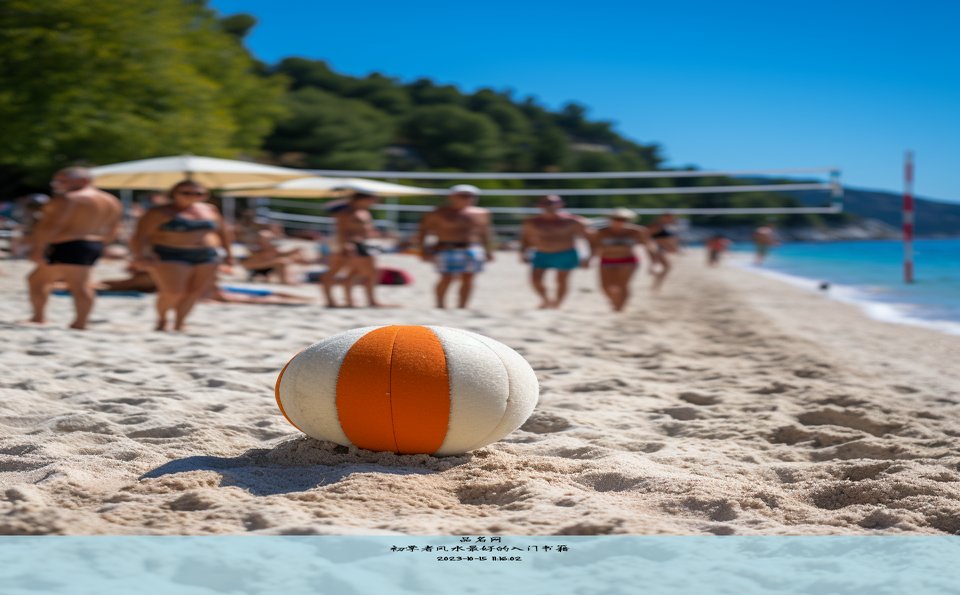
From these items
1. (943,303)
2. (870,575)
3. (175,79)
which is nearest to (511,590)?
(870,575)

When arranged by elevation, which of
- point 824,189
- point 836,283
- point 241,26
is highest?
point 241,26

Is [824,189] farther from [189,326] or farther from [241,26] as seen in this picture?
[241,26]

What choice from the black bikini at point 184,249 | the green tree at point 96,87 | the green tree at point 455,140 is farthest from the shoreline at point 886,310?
the green tree at point 455,140

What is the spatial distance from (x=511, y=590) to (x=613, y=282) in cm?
752

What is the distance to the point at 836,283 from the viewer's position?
714 inches

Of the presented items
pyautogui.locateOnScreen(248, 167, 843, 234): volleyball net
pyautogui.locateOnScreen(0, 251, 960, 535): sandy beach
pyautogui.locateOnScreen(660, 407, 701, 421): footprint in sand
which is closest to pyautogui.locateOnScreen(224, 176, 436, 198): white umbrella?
pyautogui.locateOnScreen(248, 167, 843, 234): volleyball net

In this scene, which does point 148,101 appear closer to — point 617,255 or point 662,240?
point 662,240

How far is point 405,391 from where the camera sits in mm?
2865

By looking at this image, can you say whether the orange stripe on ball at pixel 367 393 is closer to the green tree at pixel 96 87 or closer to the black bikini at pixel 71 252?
the black bikini at pixel 71 252

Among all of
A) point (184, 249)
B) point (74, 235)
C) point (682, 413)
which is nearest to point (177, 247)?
point (184, 249)

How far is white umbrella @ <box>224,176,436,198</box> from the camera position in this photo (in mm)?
10414

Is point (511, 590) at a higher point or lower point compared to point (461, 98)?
lower

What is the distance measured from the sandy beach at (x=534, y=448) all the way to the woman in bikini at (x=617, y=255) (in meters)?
3.00

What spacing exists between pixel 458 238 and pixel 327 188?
10.2 ft
